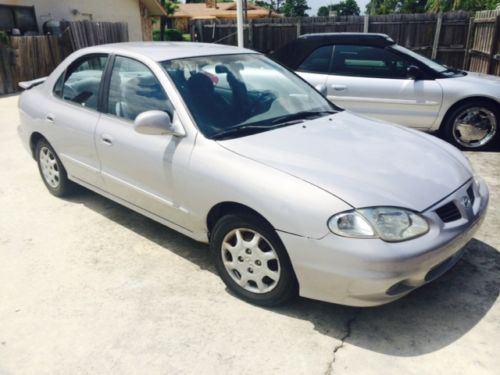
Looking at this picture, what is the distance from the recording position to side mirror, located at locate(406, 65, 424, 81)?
633 centimetres

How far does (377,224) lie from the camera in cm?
253

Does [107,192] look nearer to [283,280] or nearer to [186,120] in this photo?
Answer: [186,120]

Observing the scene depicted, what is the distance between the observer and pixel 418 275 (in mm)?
2617

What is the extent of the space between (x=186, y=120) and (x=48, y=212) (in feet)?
7.35

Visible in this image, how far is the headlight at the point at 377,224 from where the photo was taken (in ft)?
8.27

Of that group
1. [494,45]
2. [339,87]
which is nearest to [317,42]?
[339,87]

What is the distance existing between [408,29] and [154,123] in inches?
478

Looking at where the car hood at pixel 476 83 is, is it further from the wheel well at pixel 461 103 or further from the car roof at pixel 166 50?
the car roof at pixel 166 50

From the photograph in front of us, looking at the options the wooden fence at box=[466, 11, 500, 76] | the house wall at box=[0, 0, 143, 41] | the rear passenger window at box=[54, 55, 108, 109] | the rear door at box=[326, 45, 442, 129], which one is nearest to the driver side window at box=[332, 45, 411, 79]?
the rear door at box=[326, 45, 442, 129]

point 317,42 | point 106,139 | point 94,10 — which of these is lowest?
point 106,139

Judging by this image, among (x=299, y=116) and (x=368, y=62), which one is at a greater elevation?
(x=368, y=62)

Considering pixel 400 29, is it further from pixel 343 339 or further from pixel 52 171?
pixel 343 339

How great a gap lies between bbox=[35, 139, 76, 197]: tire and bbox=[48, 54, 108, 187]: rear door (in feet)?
0.69

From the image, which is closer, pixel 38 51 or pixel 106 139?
pixel 106 139
